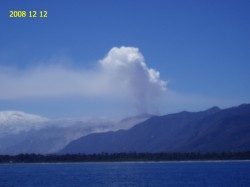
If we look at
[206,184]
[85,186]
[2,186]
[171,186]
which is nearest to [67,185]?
[85,186]

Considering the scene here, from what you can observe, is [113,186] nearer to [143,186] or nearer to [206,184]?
[143,186]

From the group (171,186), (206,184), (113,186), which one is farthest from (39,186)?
(206,184)

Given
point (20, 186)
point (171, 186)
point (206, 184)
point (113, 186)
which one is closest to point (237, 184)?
point (206, 184)

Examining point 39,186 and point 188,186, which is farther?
point 39,186

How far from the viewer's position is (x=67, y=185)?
11706 cm

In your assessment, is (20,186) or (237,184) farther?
(20,186)

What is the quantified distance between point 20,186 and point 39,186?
169 inches

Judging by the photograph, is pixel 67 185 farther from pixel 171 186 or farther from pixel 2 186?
pixel 171 186

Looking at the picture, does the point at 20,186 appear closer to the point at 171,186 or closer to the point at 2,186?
the point at 2,186

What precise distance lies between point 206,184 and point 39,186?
3668 centimetres

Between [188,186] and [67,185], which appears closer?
[188,186]

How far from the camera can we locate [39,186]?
385 feet

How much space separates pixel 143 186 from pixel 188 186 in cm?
950

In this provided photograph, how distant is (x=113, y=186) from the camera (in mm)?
112625
